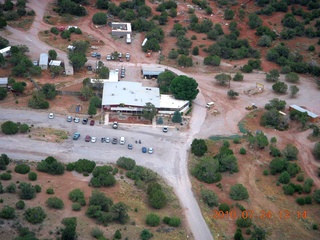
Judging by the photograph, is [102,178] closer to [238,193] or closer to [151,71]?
[238,193]

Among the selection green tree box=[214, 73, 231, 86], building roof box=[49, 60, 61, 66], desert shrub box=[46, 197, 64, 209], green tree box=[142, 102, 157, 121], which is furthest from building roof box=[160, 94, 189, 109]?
desert shrub box=[46, 197, 64, 209]

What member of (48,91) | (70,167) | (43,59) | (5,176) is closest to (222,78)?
(48,91)

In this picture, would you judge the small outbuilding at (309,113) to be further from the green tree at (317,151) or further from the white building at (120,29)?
the white building at (120,29)

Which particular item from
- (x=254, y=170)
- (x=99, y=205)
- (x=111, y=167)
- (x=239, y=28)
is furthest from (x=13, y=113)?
(x=239, y=28)

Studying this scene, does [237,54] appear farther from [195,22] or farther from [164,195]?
[164,195]

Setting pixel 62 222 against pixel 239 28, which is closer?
pixel 62 222
